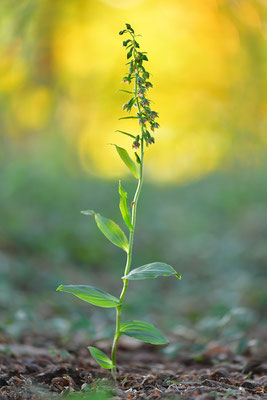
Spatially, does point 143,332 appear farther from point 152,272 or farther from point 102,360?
point 152,272

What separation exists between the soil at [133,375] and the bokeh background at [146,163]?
326 millimetres

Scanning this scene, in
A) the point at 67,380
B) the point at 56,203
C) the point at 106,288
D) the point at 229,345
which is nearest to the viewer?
the point at 67,380

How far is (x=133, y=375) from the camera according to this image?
2.10 metres

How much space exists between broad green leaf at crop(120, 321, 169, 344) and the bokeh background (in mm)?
1145

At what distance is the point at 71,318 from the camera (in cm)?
371

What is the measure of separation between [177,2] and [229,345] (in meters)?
10.2

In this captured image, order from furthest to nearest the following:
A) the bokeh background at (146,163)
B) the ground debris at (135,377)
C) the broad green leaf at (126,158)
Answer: the bokeh background at (146,163) → the broad green leaf at (126,158) → the ground debris at (135,377)

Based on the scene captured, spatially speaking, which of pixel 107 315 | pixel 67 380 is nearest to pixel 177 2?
pixel 107 315

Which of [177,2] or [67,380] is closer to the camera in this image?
[67,380]

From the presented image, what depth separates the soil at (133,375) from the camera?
1.69 m

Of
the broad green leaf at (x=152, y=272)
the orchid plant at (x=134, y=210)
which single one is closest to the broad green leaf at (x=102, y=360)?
the orchid plant at (x=134, y=210)

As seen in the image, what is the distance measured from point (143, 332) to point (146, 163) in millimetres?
11128

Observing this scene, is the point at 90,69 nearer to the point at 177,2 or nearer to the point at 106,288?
the point at 177,2

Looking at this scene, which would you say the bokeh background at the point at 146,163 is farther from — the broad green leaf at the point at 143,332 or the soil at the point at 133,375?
the broad green leaf at the point at 143,332
